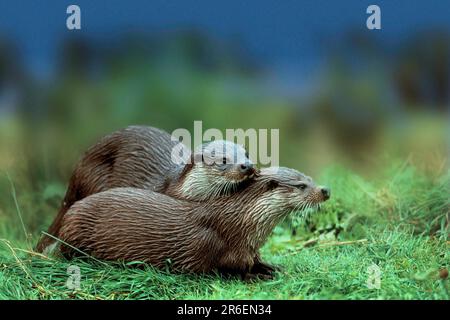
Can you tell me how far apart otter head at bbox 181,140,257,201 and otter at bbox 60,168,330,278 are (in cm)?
4

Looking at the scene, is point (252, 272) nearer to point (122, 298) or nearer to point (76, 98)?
point (122, 298)

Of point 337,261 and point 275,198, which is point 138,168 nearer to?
point 275,198

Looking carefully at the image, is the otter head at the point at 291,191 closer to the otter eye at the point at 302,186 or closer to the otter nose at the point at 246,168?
the otter eye at the point at 302,186

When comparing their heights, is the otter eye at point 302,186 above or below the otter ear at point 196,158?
below

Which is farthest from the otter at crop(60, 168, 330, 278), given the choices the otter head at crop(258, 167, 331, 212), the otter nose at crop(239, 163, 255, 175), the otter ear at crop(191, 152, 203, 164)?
the otter ear at crop(191, 152, 203, 164)

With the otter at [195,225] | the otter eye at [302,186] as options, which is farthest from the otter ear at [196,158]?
the otter eye at [302,186]

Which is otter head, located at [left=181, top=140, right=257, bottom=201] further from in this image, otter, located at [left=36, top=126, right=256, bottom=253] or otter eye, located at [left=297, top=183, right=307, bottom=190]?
otter eye, located at [left=297, top=183, right=307, bottom=190]

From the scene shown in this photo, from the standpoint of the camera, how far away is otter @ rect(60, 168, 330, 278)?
362 cm

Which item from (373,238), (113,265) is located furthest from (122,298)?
(373,238)

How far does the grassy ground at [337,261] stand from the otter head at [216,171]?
1.39 ft

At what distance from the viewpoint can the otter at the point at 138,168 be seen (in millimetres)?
3752

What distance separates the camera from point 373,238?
4.29 meters

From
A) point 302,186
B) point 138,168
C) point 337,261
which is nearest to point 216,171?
point 302,186
